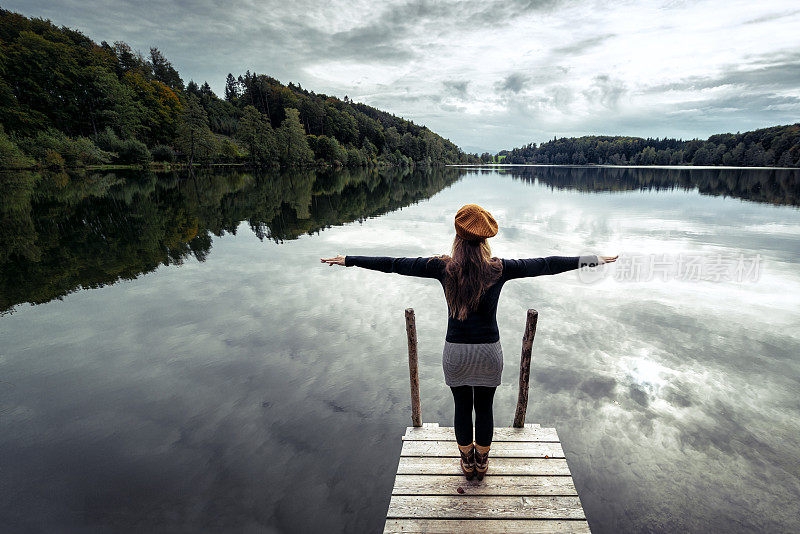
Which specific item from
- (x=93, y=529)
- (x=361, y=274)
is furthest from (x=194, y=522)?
(x=361, y=274)

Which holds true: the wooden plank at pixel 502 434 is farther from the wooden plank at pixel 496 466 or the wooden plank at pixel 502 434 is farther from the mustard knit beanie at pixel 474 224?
the mustard knit beanie at pixel 474 224

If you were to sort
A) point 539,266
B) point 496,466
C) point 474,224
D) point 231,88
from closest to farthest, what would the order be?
point 474,224, point 539,266, point 496,466, point 231,88

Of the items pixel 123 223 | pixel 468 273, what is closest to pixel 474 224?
pixel 468 273

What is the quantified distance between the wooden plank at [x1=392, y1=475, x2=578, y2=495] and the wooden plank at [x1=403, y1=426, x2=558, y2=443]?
0.83m

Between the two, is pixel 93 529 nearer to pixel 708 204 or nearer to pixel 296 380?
pixel 296 380

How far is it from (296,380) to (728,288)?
17121mm

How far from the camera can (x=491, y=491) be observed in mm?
4852

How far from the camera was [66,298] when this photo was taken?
12875 mm

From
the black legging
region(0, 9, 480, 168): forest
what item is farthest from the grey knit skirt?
region(0, 9, 480, 168): forest

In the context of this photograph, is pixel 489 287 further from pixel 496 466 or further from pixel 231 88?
pixel 231 88

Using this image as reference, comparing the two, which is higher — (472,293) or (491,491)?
(472,293)

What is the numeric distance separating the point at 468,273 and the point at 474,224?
0.55m

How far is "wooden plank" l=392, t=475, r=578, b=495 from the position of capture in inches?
191

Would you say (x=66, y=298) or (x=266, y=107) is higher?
(x=266, y=107)
